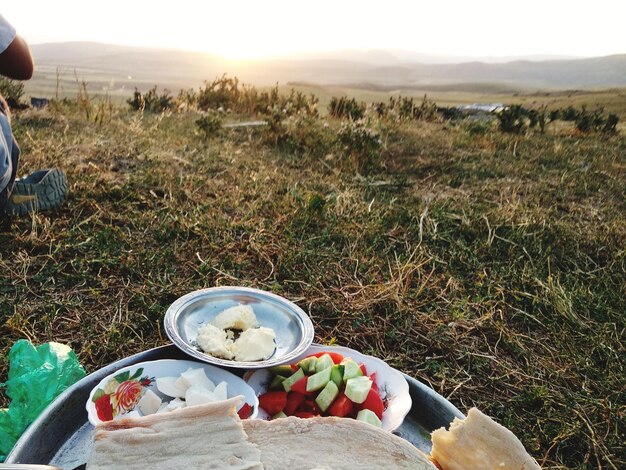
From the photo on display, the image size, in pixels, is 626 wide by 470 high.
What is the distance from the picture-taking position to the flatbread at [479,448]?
1498 millimetres

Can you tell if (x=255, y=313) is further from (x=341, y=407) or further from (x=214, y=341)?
(x=341, y=407)

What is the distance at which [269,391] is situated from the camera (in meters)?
2.05

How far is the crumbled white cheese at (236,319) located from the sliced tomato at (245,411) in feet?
1.89

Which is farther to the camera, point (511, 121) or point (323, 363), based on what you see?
point (511, 121)

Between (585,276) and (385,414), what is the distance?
2571 millimetres

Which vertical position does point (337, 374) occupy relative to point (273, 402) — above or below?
above

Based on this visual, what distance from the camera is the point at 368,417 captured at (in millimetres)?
1842

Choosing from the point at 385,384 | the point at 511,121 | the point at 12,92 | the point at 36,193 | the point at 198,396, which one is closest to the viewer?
the point at 198,396

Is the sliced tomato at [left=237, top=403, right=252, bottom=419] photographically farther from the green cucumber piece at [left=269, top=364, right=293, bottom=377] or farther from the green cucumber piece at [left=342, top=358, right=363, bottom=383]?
the green cucumber piece at [left=342, top=358, right=363, bottom=383]

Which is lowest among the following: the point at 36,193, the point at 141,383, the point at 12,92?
the point at 141,383

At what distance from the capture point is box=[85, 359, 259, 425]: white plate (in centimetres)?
177

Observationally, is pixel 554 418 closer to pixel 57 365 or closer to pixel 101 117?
pixel 57 365

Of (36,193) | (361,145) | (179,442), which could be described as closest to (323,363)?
(179,442)

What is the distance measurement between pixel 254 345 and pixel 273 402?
31cm
